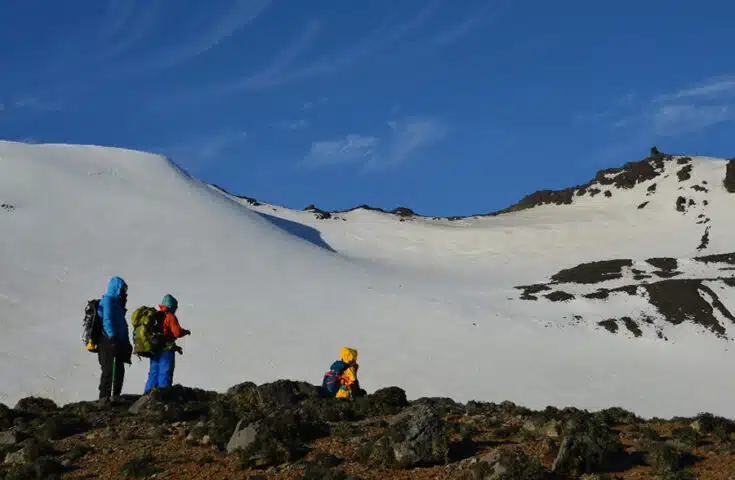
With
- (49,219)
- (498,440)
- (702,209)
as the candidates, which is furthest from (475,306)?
(702,209)

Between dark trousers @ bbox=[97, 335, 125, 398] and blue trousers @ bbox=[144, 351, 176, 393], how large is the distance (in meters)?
0.58

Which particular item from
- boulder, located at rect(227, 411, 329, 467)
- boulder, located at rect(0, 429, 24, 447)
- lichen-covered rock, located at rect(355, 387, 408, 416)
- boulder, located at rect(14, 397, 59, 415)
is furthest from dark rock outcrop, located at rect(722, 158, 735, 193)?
boulder, located at rect(0, 429, 24, 447)

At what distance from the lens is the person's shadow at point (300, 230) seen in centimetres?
6656

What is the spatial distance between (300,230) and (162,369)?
55517 mm

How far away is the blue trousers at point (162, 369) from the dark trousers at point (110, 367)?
0.58 meters

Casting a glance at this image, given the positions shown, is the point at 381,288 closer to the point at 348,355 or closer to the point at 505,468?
the point at 348,355

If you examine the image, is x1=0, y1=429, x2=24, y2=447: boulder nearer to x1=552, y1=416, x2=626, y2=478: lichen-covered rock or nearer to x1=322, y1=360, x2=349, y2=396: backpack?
x1=322, y1=360, x2=349, y2=396: backpack

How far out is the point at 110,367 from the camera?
14.1 metres

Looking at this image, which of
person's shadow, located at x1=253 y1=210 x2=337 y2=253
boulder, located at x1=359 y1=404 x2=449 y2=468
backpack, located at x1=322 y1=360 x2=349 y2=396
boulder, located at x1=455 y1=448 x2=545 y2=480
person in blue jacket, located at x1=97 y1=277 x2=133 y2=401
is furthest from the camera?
person's shadow, located at x1=253 y1=210 x2=337 y2=253

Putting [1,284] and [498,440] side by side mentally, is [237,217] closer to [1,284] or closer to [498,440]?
[1,284]

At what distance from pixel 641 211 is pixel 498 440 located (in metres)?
66.1

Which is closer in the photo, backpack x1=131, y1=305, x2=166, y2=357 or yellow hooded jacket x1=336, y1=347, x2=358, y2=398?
backpack x1=131, y1=305, x2=166, y2=357

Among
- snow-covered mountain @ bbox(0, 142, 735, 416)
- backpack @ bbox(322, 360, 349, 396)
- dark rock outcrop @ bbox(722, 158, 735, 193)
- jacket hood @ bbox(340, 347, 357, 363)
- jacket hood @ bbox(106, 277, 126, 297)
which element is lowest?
backpack @ bbox(322, 360, 349, 396)

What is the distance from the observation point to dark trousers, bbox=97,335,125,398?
45.6 feet
